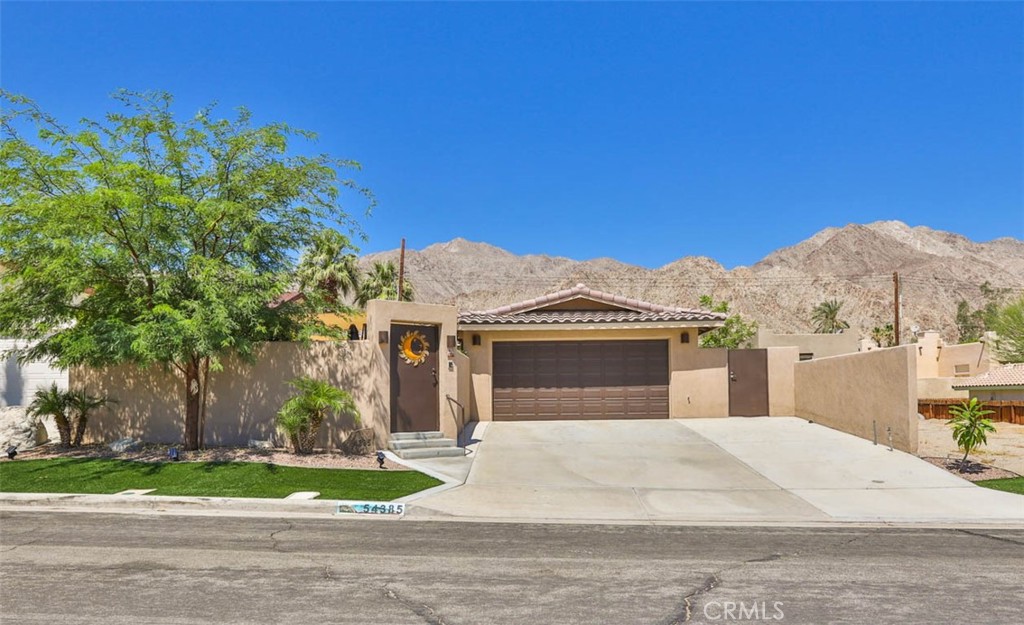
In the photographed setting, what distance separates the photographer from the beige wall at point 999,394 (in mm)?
31719

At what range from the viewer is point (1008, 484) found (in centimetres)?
1252

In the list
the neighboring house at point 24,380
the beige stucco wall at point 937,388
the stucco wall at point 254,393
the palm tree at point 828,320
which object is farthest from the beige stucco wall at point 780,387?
the palm tree at point 828,320

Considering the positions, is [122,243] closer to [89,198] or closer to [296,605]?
[89,198]

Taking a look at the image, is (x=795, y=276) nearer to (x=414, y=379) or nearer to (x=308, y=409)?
(x=414, y=379)

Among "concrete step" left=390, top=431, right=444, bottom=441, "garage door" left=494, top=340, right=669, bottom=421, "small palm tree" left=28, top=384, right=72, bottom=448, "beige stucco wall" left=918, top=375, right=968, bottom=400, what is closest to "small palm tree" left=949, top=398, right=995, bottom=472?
Result: "garage door" left=494, top=340, right=669, bottom=421

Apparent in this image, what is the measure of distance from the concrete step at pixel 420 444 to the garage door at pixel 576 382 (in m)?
5.33

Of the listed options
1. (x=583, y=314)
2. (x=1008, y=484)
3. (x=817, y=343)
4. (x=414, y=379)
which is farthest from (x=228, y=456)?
(x=817, y=343)

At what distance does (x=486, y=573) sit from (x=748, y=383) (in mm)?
16163

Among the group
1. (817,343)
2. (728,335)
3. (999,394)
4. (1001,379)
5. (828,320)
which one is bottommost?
(999,394)

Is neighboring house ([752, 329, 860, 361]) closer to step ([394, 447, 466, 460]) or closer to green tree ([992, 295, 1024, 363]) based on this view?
green tree ([992, 295, 1024, 363])

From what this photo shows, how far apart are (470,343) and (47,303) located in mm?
10897

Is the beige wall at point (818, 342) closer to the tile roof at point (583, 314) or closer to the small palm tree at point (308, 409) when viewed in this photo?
the tile roof at point (583, 314)

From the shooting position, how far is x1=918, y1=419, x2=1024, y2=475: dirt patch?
1462cm

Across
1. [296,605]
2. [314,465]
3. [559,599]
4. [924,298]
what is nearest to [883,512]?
[559,599]
